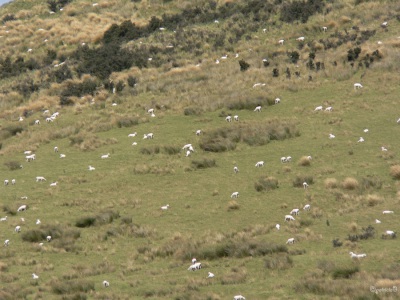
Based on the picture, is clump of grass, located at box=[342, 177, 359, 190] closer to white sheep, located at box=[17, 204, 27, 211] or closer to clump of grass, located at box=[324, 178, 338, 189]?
clump of grass, located at box=[324, 178, 338, 189]

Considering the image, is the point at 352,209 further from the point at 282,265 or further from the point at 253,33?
the point at 253,33

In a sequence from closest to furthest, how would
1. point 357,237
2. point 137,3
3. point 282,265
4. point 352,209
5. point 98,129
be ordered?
1. point 282,265
2. point 357,237
3. point 352,209
4. point 98,129
5. point 137,3

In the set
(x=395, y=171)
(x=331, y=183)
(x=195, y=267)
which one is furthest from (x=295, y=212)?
(x=195, y=267)

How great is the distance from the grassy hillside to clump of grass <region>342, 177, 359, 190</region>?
0.27 ft

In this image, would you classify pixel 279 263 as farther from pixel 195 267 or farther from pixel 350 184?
pixel 350 184

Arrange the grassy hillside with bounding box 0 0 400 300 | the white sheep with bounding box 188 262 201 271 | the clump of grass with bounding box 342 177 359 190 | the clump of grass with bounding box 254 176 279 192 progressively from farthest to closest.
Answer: the clump of grass with bounding box 254 176 279 192 → the clump of grass with bounding box 342 177 359 190 → the white sheep with bounding box 188 262 201 271 → the grassy hillside with bounding box 0 0 400 300

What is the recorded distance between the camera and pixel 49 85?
54.3m

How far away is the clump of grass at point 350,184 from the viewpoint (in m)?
27.6

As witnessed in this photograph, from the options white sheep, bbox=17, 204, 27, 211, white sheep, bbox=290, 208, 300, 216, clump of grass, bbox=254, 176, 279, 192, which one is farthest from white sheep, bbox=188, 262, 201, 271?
white sheep, bbox=17, 204, 27, 211

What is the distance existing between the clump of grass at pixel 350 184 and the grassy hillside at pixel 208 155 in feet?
0.27

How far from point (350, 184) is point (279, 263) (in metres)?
8.36

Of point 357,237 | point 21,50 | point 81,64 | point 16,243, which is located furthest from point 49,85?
point 357,237

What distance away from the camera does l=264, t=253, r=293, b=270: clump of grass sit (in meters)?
20.5

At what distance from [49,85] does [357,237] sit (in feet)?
124
